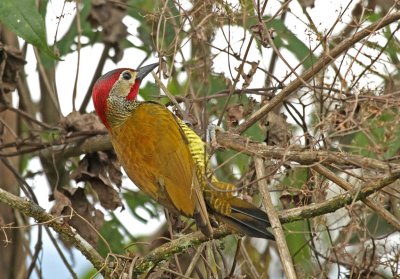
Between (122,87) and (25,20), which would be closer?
(25,20)

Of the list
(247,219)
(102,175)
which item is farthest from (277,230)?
(102,175)

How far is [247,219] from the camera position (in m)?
3.82

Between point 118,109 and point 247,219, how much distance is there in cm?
120

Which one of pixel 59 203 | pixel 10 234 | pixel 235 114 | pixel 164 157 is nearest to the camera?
pixel 235 114

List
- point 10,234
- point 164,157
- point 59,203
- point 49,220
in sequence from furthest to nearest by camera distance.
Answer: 1. point 10,234
2. point 59,203
3. point 164,157
4. point 49,220

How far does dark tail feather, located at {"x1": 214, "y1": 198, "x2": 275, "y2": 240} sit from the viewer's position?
3.77 meters

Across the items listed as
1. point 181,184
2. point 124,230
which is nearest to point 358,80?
point 181,184

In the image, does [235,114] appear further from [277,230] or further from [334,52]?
[277,230]

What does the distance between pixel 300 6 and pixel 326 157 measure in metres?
1.34

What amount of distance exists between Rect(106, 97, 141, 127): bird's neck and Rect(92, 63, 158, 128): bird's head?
0.02 metres

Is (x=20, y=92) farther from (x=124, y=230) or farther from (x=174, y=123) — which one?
(x=174, y=123)

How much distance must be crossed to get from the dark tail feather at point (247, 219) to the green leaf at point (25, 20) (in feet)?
3.32

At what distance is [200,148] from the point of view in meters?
4.37

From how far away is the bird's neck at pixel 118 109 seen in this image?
461cm
